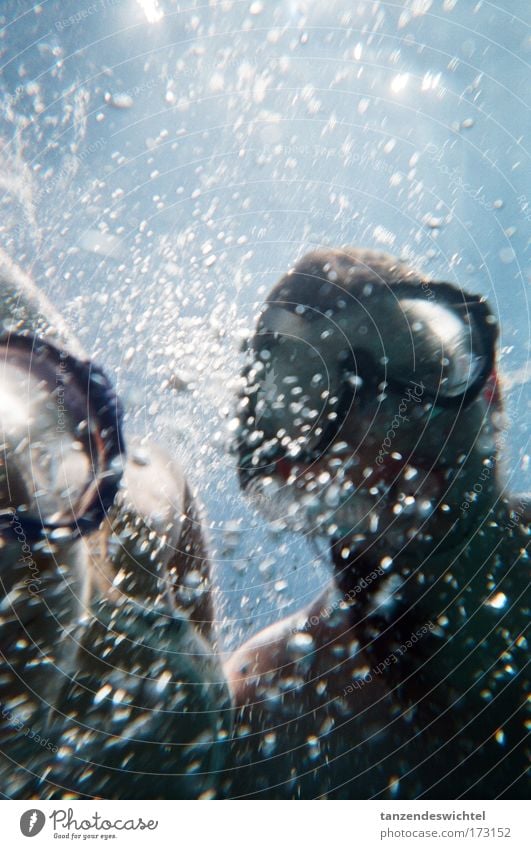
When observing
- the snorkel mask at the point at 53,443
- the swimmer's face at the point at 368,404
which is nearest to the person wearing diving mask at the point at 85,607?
the snorkel mask at the point at 53,443

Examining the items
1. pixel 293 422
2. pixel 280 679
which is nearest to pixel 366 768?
pixel 280 679

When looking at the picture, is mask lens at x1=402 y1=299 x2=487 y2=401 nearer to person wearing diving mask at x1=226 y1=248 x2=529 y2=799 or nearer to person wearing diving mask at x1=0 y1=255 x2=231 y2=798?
person wearing diving mask at x1=226 y1=248 x2=529 y2=799

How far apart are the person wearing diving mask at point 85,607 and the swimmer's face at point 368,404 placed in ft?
0.47

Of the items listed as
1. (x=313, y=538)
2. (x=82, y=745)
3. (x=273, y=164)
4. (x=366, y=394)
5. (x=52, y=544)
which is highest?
(x=273, y=164)

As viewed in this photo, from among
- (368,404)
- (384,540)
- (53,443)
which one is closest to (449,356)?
(368,404)

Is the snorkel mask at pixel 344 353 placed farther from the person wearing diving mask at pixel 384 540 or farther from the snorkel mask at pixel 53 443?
the snorkel mask at pixel 53 443

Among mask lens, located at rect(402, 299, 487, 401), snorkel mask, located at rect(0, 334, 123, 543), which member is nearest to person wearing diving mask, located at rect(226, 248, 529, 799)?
mask lens, located at rect(402, 299, 487, 401)

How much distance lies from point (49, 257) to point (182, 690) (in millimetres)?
423

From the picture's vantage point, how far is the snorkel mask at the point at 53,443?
0.39 metres

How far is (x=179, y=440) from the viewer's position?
477 mm

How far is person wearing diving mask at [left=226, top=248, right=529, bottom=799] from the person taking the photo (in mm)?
392

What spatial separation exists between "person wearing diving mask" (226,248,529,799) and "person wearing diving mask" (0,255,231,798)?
5 centimetres

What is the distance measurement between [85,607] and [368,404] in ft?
1.10
